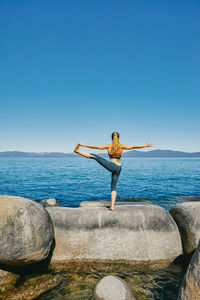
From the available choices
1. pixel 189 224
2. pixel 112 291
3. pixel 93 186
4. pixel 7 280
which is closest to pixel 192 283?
pixel 112 291

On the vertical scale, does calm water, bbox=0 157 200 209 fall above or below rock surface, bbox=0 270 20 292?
below

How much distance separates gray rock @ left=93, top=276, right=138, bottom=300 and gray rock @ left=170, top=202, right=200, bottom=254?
2565mm

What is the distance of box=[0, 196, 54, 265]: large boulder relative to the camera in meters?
4.74

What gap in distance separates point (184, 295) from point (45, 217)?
3.59 m

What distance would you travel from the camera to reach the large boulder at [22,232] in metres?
4.74

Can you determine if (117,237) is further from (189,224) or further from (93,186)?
(93,186)

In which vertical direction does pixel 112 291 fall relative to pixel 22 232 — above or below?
below

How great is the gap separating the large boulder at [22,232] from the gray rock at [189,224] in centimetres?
388

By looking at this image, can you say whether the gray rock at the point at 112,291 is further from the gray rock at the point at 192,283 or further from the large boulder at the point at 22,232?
the large boulder at the point at 22,232

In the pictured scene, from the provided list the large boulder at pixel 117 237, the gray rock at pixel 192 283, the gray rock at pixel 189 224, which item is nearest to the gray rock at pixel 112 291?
the gray rock at pixel 192 283

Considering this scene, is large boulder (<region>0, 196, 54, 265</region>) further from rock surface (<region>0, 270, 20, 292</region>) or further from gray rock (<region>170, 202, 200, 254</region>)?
gray rock (<region>170, 202, 200, 254</region>)

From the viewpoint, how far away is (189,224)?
5910 mm

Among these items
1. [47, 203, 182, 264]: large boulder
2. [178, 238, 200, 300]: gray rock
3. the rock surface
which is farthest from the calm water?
[178, 238, 200, 300]: gray rock

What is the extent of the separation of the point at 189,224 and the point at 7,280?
499 centimetres
